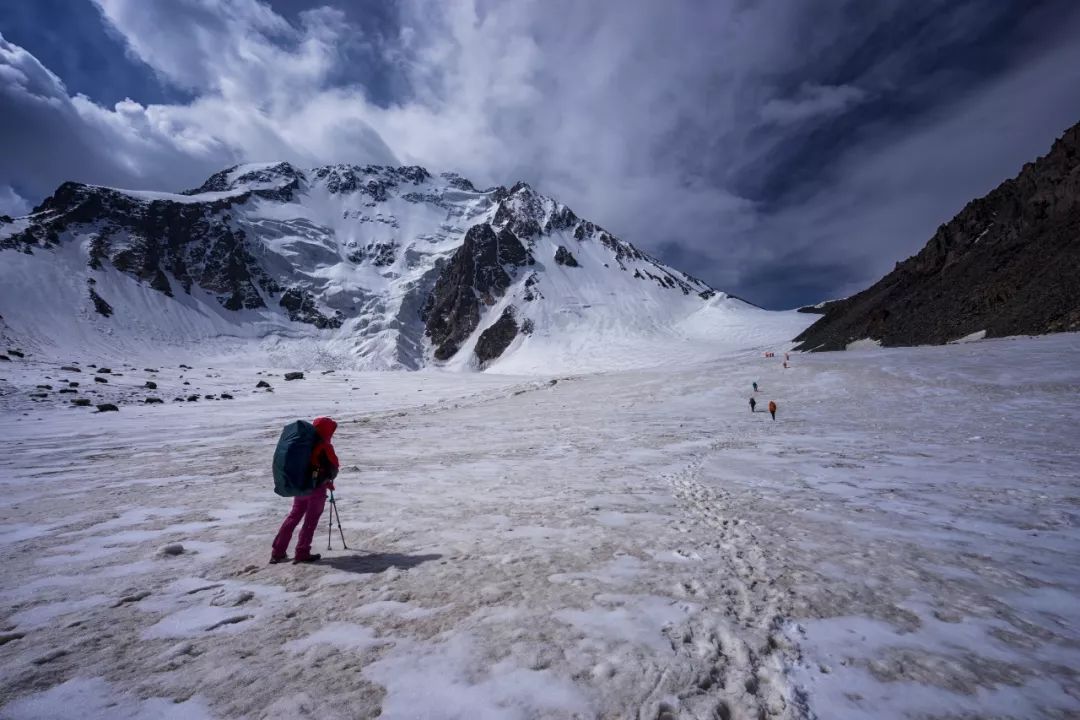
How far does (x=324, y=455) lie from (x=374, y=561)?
4.86 ft

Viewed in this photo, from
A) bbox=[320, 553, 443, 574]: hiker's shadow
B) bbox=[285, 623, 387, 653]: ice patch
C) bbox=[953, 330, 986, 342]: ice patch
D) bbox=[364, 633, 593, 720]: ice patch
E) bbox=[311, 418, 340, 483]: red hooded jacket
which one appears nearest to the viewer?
bbox=[364, 633, 593, 720]: ice patch

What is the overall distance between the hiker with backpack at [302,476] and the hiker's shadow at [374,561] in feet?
0.89

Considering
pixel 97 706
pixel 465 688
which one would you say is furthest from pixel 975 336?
pixel 97 706

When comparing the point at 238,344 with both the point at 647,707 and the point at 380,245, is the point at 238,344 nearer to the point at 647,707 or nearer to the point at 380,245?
the point at 380,245

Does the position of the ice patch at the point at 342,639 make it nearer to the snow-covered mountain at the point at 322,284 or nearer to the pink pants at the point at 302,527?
the pink pants at the point at 302,527

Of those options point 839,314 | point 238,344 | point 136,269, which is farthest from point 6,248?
point 839,314

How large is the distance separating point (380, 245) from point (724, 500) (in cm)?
19159

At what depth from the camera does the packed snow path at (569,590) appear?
10.2 ft

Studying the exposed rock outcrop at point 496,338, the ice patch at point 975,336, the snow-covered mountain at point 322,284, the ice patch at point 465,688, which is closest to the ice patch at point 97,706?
the ice patch at point 465,688

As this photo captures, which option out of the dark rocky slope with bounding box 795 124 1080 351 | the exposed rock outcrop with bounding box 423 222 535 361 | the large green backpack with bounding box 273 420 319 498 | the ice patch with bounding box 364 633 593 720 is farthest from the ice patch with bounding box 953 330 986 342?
the exposed rock outcrop with bounding box 423 222 535 361

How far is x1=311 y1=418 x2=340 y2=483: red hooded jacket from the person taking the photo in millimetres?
5785

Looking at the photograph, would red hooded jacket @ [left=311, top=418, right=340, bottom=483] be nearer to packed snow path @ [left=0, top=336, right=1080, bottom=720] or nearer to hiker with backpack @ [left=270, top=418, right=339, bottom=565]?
hiker with backpack @ [left=270, top=418, right=339, bottom=565]

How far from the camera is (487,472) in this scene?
11727 millimetres

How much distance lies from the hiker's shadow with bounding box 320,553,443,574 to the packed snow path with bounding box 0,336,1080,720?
0.04 m
